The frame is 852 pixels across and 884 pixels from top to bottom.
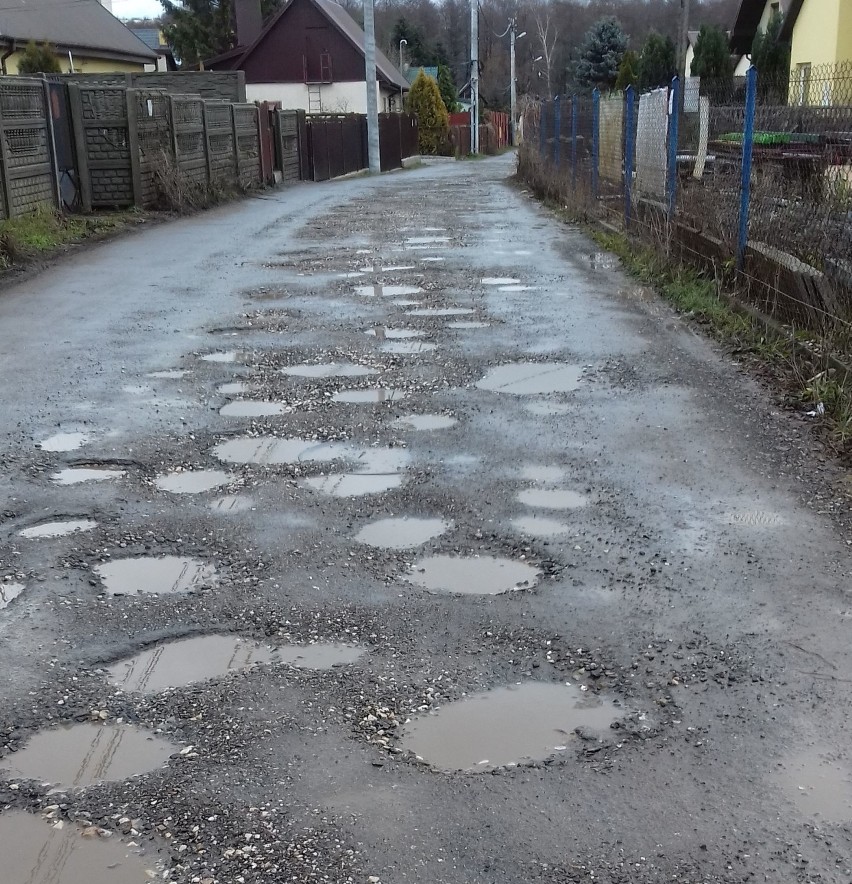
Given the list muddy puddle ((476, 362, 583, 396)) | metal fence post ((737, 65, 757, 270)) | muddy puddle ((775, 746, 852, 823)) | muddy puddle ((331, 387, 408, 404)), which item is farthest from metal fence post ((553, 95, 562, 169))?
muddy puddle ((775, 746, 852, 823))

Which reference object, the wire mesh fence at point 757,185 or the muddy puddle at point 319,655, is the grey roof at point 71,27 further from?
the muddy puddle at point 319,655

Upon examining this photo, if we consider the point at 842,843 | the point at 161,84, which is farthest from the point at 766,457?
the point at 161,84

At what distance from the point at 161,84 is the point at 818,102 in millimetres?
26943

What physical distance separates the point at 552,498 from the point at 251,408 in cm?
221

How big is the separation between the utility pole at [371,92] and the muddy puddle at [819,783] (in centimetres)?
3440

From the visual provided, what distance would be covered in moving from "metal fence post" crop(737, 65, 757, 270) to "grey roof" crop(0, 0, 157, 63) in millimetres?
29424

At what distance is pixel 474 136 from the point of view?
58812 millimetres

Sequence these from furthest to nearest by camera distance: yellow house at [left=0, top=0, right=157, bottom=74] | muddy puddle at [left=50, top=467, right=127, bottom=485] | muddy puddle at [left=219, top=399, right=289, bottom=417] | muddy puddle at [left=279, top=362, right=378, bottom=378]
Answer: yellow house at [left=0, top=0, right=157, bottom=74]
muddy puddle at [left=279, top=362, right=378, bottom=378]
muddy puddle at [left=219, top=399, right=289, bottom=417]
muddy puddle at [left=50, top=467, right=127, bottom=485]

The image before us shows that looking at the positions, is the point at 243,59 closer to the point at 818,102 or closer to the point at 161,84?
the point at 161,84

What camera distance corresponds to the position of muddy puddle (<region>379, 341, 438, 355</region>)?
25.4 ft

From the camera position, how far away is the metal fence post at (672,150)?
33.9ft

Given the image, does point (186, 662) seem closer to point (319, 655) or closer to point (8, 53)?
point (319, 655)

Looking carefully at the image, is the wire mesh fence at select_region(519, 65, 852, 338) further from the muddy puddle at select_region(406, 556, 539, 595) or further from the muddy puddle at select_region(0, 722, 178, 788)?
the muddy puddle at select_region(0, 722, 178, 788)

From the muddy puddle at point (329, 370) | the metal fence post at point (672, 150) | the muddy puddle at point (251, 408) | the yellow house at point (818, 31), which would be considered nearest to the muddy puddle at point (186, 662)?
the muddy puddle at point (251, 408)
